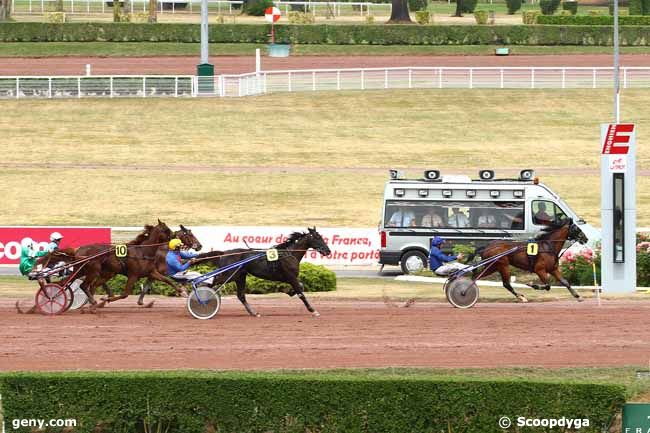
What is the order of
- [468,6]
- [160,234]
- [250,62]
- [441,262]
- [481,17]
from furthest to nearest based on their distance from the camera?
[468,6]
[481,17]
[250,62]
[441,262]
[160,234]

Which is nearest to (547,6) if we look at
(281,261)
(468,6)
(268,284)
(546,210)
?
(468,6)

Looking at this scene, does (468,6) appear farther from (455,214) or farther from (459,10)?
(455,214)

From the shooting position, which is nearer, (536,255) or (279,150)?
(536,255)

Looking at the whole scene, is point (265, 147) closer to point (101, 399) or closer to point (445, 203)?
point (445, 203)

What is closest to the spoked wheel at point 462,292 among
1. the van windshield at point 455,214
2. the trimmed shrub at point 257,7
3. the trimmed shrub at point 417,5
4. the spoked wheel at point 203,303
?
the spoked wheel at point 203,303

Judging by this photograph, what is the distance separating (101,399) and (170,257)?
21.3ft

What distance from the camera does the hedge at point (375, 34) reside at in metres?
64.0

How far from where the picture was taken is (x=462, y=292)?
19.8 metres

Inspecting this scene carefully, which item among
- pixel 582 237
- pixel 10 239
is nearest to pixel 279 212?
pixel 10 239

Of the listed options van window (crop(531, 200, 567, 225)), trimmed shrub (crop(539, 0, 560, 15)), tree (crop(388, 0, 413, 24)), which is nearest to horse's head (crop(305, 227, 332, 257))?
van window (crop(531, 200, 567, 225))

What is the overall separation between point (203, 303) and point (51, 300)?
7.74 ft

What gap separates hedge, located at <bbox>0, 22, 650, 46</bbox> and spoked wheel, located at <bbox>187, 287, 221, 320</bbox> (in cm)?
4633

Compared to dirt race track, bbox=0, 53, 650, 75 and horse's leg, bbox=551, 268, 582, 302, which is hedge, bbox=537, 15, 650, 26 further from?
horse's leg, bbox=551, 268, 582, 302

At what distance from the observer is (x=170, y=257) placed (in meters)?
18.7
